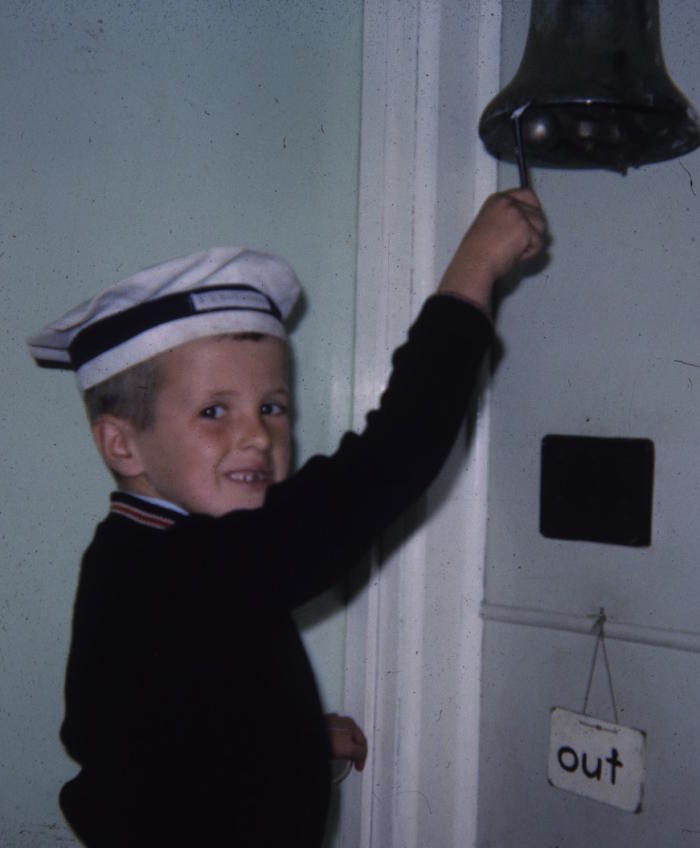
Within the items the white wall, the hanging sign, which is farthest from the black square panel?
the hanging sign

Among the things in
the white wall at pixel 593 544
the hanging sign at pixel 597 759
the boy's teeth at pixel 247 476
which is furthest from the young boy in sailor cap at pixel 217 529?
the hanging sign at pixel 597 759

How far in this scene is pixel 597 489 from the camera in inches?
36.1

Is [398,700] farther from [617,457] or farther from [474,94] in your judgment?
[474,94]

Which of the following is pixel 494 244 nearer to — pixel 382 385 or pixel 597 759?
pixel 382 385

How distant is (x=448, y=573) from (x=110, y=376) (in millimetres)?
466

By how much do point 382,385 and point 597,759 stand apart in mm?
478

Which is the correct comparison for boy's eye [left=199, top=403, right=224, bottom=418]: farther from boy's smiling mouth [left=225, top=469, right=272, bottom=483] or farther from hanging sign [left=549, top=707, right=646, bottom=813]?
hanging sign [left=549, top=707, right=646, bottom=813]

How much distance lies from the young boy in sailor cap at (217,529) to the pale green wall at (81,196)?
0.24 ft

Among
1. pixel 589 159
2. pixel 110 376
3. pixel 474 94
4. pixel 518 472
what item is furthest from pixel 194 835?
pixel 474 94

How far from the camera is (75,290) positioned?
0.87 meters

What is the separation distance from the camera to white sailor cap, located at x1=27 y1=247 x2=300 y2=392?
77cm

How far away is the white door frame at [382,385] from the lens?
39.5 inches

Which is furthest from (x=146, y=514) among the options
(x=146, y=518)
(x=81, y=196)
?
(x=81, y=196)

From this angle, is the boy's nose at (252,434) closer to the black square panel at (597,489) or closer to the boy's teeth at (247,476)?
the boy's teeth at (247,476)
